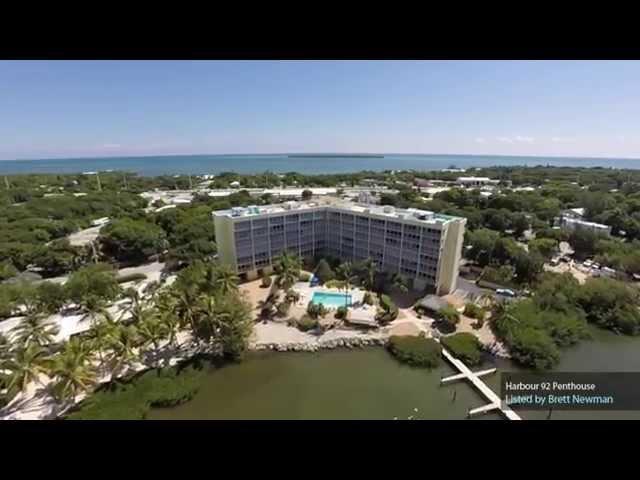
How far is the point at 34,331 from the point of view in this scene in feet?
46.2

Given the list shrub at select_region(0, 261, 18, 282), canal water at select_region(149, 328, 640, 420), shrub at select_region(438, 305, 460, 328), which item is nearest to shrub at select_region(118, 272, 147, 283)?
shrub at select_region(0, 261, 18, 282)

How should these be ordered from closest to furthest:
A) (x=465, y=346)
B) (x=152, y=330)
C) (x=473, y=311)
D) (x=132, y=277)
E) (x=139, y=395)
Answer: (x=139, y=395) < (x=152, y=330) < (x=465, y=346) < (x=473, y=311) < (x=132, y=277)

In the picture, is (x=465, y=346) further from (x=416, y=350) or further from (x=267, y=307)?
(x=267, y=307)

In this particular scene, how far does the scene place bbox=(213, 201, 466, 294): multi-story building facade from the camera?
2025 centimetres

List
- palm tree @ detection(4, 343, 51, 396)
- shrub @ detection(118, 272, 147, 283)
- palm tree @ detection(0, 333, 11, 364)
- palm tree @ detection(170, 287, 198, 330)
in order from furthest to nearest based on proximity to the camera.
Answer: shrub @ detection(118, 272, 147, 283) < palm tree @ detection(170, 287, 198, 330) < palm tree @ detection(0, 333, 11, 364) < palm tree @ detection(4, 343, 51, 396)

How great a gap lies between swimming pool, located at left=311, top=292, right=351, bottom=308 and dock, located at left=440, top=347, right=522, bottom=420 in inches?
250

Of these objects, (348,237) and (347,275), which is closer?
(347,275)

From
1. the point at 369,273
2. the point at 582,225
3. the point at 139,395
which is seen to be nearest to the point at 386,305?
the point at 369,273

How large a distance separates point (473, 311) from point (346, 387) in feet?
29.5

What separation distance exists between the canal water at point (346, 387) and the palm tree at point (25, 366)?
15.7ft

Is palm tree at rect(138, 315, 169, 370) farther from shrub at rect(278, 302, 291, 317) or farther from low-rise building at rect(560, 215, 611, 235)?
low-rise building at rect(560, 215, 611, 235)

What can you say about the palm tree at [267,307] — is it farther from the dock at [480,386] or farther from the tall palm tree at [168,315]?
the dock at [480,386]

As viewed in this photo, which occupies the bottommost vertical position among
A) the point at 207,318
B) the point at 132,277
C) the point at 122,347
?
the point at 132,277
